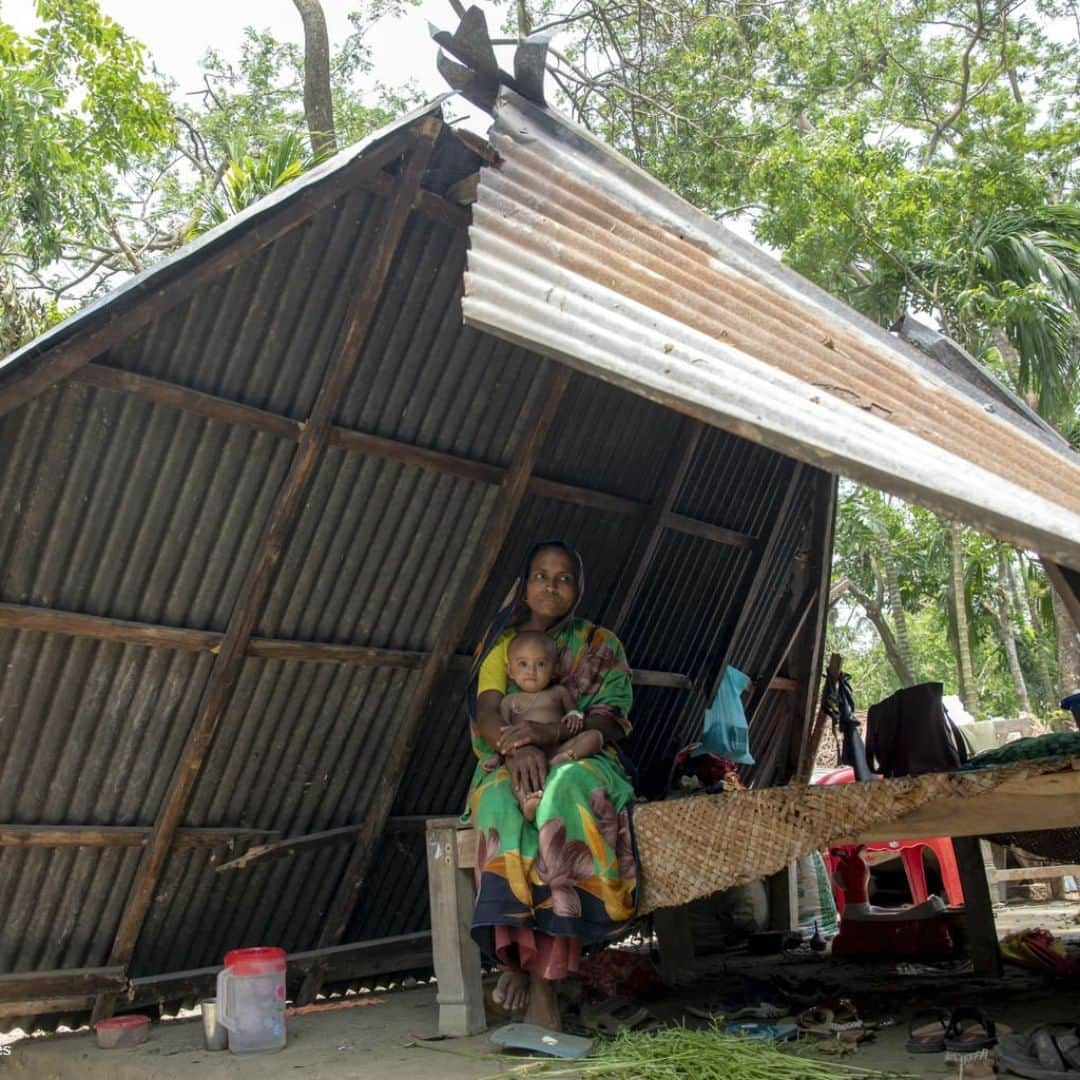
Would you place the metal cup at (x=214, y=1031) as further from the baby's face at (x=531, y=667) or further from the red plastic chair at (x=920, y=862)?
the red plastic chair at (x=920, y=862)

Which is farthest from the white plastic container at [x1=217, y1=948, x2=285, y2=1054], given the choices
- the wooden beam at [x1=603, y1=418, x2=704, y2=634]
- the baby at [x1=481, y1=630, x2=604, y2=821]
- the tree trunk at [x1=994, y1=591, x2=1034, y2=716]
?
the tree trunk at [x1=994, y1=591, x2=1034, y2=716]

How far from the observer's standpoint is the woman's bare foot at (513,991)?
4.00 meters

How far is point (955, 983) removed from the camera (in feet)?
17.0

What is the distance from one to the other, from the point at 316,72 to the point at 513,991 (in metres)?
12.0

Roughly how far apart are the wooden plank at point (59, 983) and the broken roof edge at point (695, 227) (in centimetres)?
354

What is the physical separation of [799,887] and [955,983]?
3277 mm

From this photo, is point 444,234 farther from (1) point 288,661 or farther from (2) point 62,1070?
(2) point 62,1070

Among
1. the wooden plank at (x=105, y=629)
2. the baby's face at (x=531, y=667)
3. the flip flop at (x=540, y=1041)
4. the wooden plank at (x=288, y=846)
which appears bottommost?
the flip flop at (x=540, y=1041)

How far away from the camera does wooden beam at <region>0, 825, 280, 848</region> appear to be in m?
4.18

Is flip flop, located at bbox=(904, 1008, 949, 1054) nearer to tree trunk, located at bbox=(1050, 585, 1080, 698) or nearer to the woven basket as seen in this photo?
the woven basket

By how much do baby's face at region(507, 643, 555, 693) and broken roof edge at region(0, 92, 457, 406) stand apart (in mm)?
1948

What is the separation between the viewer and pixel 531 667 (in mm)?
4574

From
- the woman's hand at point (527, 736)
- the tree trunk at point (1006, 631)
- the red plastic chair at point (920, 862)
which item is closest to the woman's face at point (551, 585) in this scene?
the woman's hand at point (527, 736)

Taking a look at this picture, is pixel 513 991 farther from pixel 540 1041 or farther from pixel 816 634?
pixel 816 634
